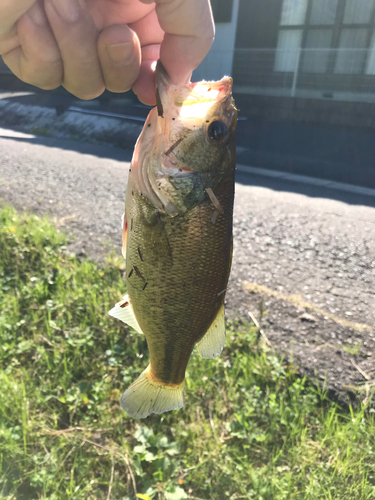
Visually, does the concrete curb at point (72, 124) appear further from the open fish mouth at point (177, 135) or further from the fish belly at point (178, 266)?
the fish belly at point (178, 266)

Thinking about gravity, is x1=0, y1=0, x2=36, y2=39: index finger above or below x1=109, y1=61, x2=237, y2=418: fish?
above

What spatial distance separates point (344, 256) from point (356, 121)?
9.38 m

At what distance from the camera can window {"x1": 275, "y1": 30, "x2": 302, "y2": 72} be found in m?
12.6

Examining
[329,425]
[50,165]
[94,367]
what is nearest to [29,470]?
[94,367]

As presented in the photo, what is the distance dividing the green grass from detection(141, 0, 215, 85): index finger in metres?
2.06

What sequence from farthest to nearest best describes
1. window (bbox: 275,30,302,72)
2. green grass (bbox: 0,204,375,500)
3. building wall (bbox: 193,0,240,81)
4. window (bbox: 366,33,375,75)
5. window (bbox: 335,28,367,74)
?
building wall (bbox: 193,0,240,81) < window (bbox: 275,30,302,72) < window (bbox: 335,28,367,74) < window (bbox: 366,33,375,75) < green grass (bbox: 0,204,375,500)

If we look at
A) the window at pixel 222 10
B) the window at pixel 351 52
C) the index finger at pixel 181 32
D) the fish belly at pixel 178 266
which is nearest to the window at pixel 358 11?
the window at pixel 351 52

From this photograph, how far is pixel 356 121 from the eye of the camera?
12.0 m

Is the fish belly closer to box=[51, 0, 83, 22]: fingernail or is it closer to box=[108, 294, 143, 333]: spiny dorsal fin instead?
box=[108, 294, 143, 333]: spiny dorsal fin

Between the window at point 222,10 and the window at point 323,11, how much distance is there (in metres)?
2.84

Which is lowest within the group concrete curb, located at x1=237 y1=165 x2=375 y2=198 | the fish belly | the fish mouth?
concrete curb, located at x1=237 y1=165 x2=375 y2=198

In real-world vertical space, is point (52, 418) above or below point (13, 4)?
below

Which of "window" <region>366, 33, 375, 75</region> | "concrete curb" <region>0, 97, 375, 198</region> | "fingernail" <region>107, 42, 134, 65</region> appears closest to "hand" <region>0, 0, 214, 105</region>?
"fingernail" <region>107, 42, 134, 65</region>

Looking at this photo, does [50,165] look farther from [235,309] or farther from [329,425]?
[329,425]
